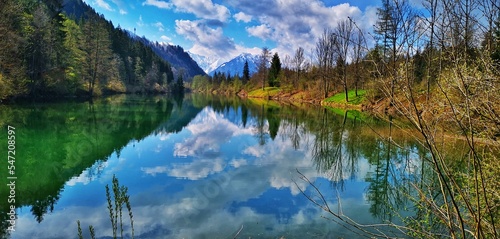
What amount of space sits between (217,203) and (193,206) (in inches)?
27.0

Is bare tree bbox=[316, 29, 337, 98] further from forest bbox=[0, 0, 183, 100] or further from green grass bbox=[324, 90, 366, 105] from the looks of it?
forest bbox=[0, 0, 183, 100]

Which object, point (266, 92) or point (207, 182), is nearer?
point (207, 182)

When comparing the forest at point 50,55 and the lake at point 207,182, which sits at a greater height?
the forest at point 50,55

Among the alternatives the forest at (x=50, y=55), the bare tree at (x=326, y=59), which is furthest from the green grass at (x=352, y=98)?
the forest at (x=50, y=55)

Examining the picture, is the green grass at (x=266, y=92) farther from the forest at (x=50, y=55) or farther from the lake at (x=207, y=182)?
the lake at (x=207, y=182)

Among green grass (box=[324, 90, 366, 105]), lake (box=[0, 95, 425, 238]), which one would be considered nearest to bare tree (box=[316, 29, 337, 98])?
green grass (box=[324, 90, 366, 105])

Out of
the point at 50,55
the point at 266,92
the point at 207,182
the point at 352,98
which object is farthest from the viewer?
the point at 266,92

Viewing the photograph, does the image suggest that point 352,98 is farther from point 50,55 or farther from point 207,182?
point 50,55

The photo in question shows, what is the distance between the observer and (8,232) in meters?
6.50

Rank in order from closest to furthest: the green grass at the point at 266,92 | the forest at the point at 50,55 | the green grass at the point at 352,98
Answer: the forest at the point at 50,55 → the green grass at the point at 352,98 → the green grass at the point at 266,92

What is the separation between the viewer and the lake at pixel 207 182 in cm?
714

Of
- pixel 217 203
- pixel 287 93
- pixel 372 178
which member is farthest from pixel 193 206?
pixel 287 93

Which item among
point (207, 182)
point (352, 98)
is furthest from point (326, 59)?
point (207, 182)

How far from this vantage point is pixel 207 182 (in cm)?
1056
